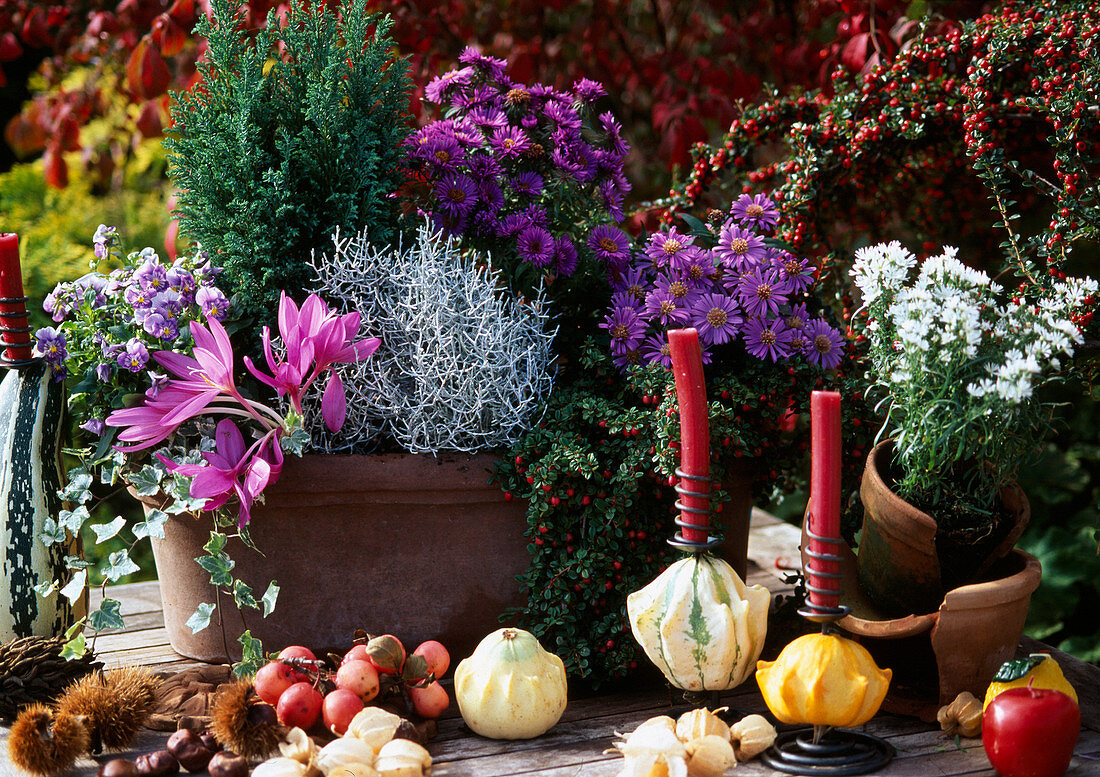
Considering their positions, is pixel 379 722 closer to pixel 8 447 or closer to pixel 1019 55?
pixel 8 447

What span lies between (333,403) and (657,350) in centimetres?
54

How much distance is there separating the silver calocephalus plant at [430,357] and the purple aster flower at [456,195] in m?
0.09

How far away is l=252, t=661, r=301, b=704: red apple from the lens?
4.03 ft

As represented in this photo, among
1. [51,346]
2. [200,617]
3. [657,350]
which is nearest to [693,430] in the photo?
[657,350]

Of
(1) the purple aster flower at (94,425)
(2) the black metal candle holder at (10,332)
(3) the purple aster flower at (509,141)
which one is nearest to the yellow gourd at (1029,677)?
(3) the purple aster flower at (509,141)

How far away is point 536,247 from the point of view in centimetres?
157

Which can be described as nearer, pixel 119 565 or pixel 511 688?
pixel 511 688

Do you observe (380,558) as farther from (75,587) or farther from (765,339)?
(765,339)

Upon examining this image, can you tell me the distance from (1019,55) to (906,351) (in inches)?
30.2

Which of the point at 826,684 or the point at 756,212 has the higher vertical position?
the point at 756,212

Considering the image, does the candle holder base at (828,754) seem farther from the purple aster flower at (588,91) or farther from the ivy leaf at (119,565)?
the purple aster flower at (588,91)

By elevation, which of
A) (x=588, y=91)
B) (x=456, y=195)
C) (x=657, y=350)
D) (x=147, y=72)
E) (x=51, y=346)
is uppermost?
(x=147, y=72)

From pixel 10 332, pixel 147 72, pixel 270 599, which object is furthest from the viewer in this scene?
pixel 147 72

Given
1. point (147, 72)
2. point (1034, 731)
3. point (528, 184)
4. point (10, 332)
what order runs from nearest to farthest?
point (1034, 731) < point (10, 332) < point (528, 184) < point (147, 72)
